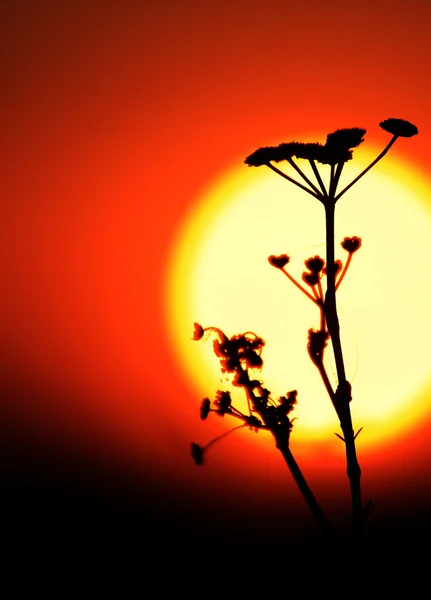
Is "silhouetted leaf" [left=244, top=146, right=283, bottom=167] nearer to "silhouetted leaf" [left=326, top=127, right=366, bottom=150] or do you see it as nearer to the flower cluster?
"silhouetted leaf" [left=326, top=127, right=366, bottom=150]

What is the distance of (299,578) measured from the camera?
5.46 metres

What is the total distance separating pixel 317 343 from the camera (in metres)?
2.88

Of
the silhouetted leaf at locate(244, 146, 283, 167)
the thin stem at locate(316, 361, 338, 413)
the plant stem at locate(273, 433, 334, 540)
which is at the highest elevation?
the silhouetted leaf at locate(244, 146, 283, 167)

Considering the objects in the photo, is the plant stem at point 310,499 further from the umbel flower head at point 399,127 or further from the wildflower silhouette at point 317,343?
the umbel flower head at point 399,127

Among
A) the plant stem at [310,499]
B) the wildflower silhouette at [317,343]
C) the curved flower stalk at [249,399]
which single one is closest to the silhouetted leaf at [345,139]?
the wildflower silhouette at [317,343]

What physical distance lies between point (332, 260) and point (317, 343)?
0.40m

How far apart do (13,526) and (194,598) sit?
2317 millimetres

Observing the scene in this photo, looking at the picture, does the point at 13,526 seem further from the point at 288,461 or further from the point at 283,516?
the point at 288,461

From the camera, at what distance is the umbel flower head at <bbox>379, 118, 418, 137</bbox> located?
3152mm

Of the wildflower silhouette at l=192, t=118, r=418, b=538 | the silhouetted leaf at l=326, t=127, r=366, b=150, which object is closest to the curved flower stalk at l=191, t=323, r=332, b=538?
the wildflower silhouette at l=192, t=118, r=418, b=538

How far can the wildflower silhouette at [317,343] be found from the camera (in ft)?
8.95

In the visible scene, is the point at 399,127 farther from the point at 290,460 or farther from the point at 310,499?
the point at 310,499

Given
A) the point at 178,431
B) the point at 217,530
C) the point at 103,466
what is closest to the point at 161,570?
the point at 217,530

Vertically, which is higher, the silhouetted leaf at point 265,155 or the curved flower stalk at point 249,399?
the silhouetted leaf at point 265,155
